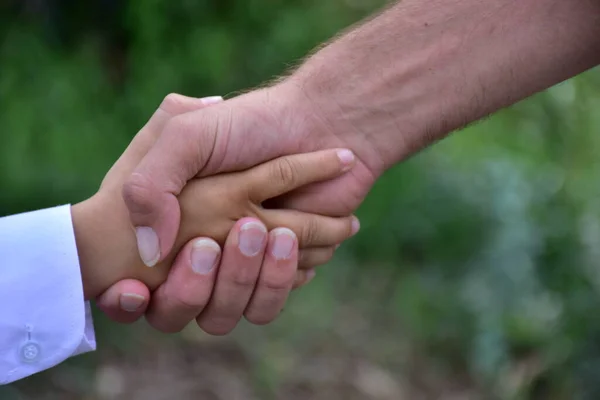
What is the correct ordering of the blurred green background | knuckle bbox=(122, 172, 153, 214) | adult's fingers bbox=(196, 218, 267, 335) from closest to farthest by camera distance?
knuckle bbox=(122, 172, 153, 214)
adult's fingers bbox=(196, 218, 267, 335)
the blurred green background

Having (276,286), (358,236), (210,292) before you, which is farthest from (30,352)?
(358,236)

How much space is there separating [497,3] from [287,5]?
1.61 meters

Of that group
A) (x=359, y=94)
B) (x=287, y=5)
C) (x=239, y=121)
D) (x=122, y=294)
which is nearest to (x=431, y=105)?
(x=359, y=94)

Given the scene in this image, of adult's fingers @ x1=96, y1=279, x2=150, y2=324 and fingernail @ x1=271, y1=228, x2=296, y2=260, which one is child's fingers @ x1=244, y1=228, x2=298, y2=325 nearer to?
fingernail @ x1=271, y1=228, x2=296, y2=260

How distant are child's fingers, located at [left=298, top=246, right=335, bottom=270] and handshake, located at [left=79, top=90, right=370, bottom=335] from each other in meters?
0.06

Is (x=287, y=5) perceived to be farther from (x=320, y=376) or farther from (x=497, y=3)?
(x=497, y=3)

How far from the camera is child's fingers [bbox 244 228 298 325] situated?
1279 mm

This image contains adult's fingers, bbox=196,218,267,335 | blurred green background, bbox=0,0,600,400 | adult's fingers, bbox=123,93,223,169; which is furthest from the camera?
blurred green background, bbox=0,0,600,400

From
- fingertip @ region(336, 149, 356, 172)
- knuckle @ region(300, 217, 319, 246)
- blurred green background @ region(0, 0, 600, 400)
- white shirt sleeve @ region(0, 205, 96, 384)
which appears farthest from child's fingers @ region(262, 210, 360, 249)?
blurred green background @ region(0, 0, 600, 400)

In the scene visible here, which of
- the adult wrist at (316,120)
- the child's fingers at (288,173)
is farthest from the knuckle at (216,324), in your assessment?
the adult wrist at (316,120)

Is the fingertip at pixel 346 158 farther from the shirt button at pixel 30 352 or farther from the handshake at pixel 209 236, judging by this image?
the shirt button at pixel 30 352

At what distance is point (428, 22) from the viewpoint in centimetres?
132

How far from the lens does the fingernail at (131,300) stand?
4.15 ft

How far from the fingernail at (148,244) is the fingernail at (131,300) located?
0.22 feet
